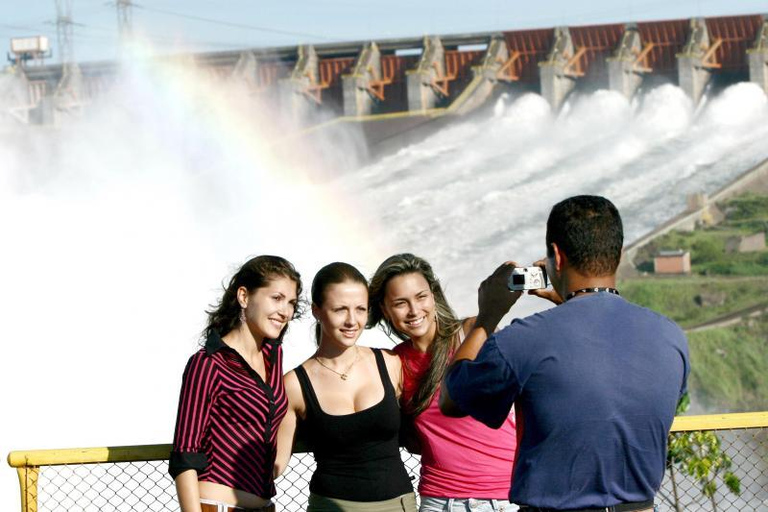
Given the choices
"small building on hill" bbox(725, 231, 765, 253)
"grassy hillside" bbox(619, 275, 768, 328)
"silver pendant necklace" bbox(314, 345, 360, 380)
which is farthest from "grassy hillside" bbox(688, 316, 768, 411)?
"silver pendant necklace" bbox(314, 345, 360, 380)

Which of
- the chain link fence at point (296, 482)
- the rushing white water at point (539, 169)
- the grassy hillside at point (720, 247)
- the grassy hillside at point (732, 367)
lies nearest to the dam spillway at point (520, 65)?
the rushing white water at point (539, 169)

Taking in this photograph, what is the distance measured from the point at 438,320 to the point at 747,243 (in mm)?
36993

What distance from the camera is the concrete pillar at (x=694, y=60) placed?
137 ft

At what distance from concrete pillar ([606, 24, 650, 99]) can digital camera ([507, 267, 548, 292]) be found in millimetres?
40283

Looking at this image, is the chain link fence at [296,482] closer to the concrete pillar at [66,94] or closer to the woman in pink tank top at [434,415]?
the woman in pink tank top at [434,415]

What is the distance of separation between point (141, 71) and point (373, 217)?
592 inches

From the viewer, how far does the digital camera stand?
2.88 meters

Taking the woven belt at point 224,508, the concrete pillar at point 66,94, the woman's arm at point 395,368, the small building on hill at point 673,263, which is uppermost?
the concrete pillar at point 66,94

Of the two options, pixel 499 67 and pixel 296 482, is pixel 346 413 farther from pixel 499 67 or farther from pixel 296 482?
pixel 499 67

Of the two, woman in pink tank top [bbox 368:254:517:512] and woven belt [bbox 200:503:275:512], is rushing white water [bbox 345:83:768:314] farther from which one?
woven belt [bbox 200:503:275:512]

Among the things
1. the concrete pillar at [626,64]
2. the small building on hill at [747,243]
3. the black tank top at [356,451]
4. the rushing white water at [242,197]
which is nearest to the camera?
the black tank top at [356,451]

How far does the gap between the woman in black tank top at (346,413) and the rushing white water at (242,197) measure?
104 feet

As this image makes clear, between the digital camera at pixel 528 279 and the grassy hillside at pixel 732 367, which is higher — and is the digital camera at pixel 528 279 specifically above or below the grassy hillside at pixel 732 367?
above

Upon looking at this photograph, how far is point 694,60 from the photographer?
41625mm
